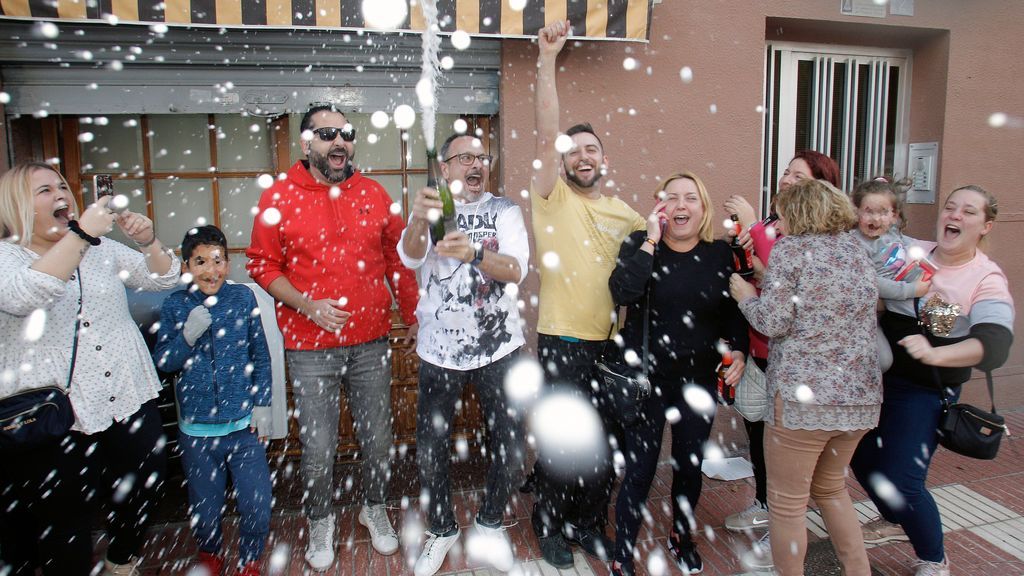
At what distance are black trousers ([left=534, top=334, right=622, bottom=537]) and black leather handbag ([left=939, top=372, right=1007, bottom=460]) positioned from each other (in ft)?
4.95

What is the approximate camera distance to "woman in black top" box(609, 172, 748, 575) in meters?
2.98

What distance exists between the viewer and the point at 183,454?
3094 mm

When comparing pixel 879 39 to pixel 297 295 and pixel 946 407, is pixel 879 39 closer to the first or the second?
pixel 946 407

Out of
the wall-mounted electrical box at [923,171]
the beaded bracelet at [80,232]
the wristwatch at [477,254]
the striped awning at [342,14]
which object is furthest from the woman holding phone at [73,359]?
the wall-mounted electrical box at [923,171]

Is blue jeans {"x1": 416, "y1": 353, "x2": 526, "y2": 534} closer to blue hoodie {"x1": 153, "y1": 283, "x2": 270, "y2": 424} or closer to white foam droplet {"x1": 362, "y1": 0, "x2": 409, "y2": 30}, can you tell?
blue hoodie {"x1": 153, "y1": 283, "x2": 270, "y2": 424}

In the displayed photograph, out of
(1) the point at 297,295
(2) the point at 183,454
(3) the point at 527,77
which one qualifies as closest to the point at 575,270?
(1) the point at 297,295

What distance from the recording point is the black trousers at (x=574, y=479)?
3186mm

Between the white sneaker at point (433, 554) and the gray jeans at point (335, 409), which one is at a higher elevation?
the gray jeans at point (335, 409)

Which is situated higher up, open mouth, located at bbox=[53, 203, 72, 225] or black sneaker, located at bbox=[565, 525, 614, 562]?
open mouth, located at bbox=[53, 203, 72, 225]

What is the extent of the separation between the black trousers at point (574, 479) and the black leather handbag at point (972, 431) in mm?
1508

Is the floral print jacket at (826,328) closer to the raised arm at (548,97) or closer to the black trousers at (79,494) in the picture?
the raised arm at (548,97)

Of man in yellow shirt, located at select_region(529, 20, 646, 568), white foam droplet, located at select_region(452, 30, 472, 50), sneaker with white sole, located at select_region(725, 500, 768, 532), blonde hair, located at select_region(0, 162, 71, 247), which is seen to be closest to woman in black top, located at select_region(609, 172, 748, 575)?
man in yellow shirt, located at select_region(529, 20, 646, 568)

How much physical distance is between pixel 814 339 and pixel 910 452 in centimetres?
86

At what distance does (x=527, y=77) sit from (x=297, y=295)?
7.06 feet
